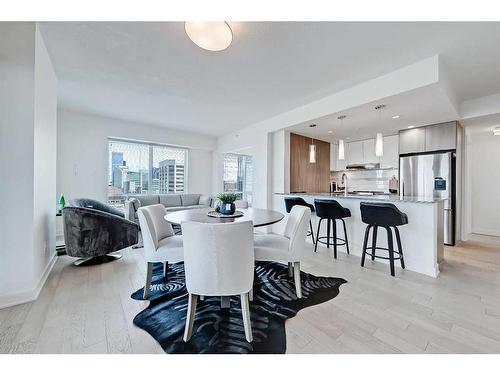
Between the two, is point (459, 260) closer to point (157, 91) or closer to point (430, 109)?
point (430, 109)

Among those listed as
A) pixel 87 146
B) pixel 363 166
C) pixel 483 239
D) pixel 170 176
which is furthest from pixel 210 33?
pixel 483 239

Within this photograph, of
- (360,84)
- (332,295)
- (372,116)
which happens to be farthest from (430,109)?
(332,295)

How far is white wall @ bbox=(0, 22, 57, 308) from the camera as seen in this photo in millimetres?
1903

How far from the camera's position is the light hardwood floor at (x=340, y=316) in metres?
1.43

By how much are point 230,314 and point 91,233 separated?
2.13 meters

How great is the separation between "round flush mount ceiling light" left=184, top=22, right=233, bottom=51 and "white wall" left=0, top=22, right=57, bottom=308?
1514mm

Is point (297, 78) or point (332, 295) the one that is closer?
point (332, 295)

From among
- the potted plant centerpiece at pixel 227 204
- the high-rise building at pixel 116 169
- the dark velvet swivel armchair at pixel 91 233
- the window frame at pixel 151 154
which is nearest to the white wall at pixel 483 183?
the potted plant centerpiece at pixel 227 204

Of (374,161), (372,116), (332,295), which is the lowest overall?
(332,295)

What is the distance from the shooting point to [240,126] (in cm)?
548

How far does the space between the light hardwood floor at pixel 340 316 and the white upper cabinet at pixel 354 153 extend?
3307 mm

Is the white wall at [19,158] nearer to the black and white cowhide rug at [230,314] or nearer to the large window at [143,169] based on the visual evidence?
the black and white cowhide rug at [230,314]

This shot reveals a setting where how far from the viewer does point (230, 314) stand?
70.6 inches
